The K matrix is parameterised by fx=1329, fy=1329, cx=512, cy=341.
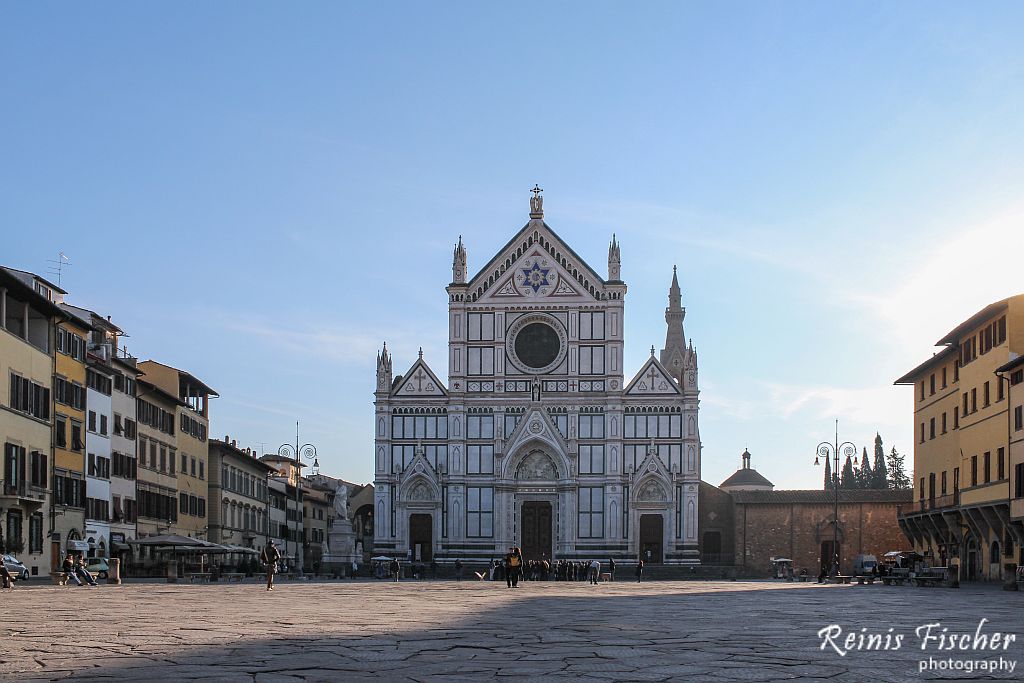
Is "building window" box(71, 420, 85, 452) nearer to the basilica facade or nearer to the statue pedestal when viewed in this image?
the statue pedestal

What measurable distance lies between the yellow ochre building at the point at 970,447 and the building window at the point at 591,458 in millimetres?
18848

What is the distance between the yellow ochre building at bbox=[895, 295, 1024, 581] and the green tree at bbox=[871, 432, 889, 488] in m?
73.7

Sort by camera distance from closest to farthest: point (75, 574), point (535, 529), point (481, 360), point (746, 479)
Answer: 1. point (75, 574)
2. point (535, 529)
3. point (481, 360)
4. point (746, 479)

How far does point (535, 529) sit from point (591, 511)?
367cm

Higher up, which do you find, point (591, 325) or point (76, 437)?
point (591, 325)

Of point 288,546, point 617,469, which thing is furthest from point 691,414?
point 288,546

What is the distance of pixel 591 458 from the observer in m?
81.2

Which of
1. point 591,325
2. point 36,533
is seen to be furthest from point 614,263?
point 36,533

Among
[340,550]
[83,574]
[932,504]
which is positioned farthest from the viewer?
[340,550]

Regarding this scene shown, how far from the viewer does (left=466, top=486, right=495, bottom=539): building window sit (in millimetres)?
81188

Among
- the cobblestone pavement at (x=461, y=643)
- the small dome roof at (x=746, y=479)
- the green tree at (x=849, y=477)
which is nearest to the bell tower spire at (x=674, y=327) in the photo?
the small dome roof at (x=746, y=479)

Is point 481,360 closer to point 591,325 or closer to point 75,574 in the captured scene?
point 591,325

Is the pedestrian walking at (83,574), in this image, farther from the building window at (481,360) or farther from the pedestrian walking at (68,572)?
the building window at (481,360)

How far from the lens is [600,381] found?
266 feet
